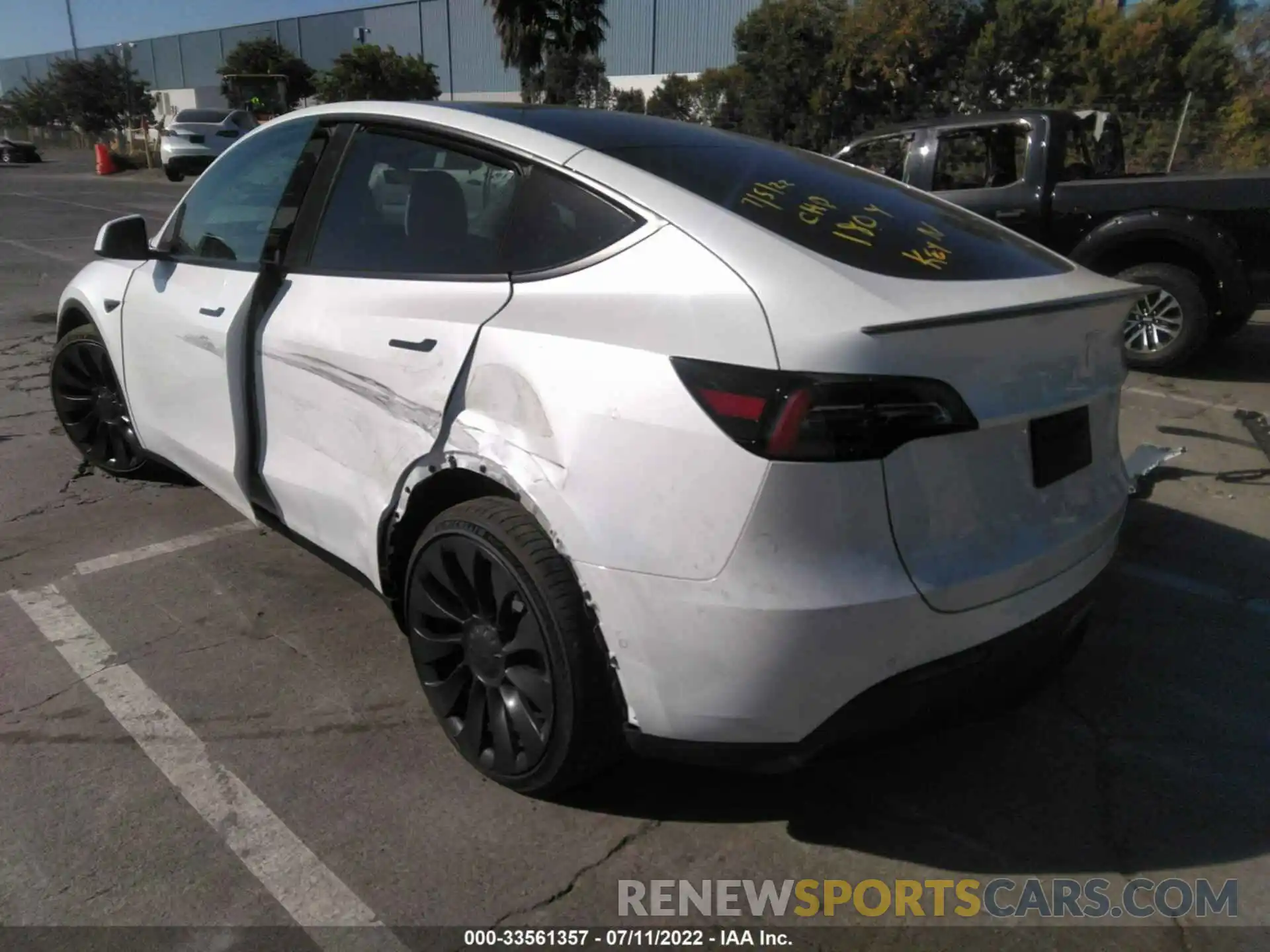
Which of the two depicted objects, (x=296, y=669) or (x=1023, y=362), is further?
(x=296, y=669)

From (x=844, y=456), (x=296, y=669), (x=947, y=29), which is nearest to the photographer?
(x=844, y=456)

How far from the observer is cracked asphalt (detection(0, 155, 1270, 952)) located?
227 centimetres

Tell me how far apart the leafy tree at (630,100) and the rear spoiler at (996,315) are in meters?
32.2

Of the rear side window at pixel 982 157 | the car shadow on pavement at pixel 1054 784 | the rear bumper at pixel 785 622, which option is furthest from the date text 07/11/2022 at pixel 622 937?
the rear side window at pixel 982 157

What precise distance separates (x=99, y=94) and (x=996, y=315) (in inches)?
2679

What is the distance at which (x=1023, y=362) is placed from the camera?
7.17ft

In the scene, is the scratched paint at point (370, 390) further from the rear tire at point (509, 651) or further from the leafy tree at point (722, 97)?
the leafy tree at point (722, 97)

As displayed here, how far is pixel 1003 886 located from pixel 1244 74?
25.3 meters

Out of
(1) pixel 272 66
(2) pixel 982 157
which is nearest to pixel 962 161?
(2) pixel 982 157

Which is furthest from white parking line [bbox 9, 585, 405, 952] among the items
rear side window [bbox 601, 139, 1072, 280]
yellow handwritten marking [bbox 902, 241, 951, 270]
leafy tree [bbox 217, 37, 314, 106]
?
leafy tree [bbox 217, 37, 314, 106]

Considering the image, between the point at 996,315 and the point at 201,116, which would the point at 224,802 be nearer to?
the point at 996,315

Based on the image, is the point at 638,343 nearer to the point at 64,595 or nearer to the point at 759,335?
the point at 759,335

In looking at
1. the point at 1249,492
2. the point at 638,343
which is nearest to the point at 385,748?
the point at 638,343

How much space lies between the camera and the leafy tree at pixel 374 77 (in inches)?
1457
